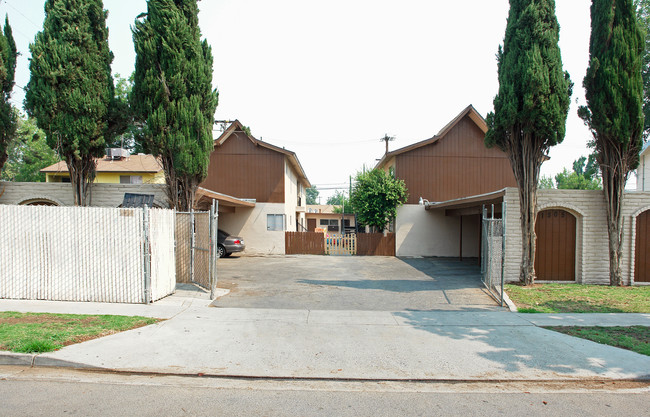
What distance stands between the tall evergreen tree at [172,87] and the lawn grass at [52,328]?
490cm

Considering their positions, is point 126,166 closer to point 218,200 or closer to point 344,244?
point 218,200

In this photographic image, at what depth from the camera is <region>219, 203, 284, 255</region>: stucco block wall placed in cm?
2200

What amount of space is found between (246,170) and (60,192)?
1096 centimetres

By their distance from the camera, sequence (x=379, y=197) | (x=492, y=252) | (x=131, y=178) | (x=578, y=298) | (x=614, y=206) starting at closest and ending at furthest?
(x=578, y=298), (x=492, y=252), (x=614, y=206), (x=379, y=197), (x=131, y=178)

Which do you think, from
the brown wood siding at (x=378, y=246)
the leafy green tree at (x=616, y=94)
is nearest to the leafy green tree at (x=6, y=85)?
the brown wood siding at (x=378, y=246)

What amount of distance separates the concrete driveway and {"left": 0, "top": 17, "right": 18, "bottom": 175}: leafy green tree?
7375 mm

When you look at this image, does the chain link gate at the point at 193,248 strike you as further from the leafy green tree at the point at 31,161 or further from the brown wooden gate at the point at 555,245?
the leafy green tree at the point at 31,161

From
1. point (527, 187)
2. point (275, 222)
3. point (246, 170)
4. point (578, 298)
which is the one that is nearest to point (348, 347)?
point (578, 298)

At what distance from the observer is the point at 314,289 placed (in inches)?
436

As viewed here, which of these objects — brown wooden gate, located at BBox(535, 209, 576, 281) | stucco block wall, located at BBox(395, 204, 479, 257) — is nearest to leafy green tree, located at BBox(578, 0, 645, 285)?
brown wooden gate, located at BBox(535, 209, 576, 281)

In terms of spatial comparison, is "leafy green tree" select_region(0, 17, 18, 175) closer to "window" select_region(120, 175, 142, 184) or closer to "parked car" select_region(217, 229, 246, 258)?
"parked car" select_region(217, 229, 246, 258)

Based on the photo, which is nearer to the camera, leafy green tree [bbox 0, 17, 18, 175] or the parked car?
leafy green tree [bbox 0, 17, 18, 175]

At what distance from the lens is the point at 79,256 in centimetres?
861

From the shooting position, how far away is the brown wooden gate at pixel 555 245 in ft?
41.2
